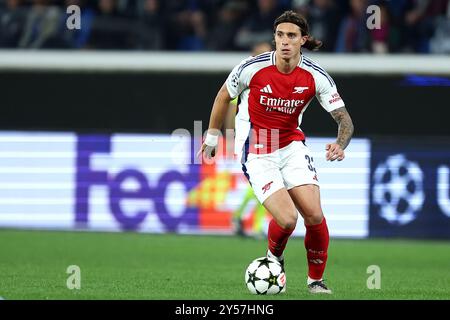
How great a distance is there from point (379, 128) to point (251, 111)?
23.5 feet

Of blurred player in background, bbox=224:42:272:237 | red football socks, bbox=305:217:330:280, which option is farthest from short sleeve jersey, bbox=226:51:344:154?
blurred player in background, bbox=224:42:272:237

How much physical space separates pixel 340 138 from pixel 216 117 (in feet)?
3.36

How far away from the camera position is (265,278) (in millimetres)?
9367

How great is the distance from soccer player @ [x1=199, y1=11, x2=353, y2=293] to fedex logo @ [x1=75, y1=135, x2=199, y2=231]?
20.7ft

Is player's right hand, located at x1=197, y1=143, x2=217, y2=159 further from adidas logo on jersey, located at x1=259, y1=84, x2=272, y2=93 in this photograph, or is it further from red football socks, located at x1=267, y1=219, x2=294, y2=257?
red football socks, located at x1=267, y1=219, x2=294, y2=257

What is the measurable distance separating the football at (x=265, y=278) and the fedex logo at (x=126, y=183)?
22.2 feet

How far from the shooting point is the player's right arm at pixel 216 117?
9.74 m

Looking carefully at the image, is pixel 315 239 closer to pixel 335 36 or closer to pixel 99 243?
pixel 99 243

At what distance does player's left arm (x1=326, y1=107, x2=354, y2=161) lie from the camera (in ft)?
30.8

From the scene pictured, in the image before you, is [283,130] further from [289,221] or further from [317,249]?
[317,249]

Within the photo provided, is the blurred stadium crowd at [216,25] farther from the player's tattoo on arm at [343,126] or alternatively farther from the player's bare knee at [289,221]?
the player's bare knee at [289,221]

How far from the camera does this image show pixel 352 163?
1617cm

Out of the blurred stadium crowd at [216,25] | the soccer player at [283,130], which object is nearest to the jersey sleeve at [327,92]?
the soccer player at [283,130]
